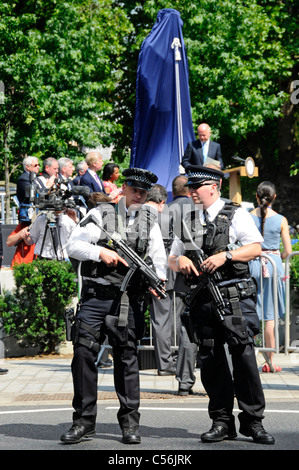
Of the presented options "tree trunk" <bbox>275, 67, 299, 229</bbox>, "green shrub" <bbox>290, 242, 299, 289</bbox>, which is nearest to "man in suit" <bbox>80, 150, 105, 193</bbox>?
"green shrub" <bbox>290, 242, 299, 289</bbox>

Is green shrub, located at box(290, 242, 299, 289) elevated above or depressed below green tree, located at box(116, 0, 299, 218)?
below

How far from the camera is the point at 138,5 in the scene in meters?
31.6

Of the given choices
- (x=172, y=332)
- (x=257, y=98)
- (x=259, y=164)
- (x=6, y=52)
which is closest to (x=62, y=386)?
(x=172, y=332)

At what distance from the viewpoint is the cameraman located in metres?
11.3

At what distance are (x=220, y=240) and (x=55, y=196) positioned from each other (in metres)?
5.24

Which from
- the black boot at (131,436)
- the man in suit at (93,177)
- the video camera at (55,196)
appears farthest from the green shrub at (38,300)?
the black boot at (131,436)

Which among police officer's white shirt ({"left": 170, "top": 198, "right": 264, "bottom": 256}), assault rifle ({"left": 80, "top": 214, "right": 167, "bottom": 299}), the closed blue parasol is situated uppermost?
the closed blue parasol

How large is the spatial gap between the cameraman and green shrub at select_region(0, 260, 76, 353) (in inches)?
14.2

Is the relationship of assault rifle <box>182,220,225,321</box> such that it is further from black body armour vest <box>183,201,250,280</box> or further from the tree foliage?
the tree foliage

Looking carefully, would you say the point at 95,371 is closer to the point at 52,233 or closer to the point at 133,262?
the point at 133,262

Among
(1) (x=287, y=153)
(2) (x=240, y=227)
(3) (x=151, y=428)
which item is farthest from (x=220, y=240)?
(1) (x=287, y=153)

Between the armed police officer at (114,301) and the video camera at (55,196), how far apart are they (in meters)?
4.53

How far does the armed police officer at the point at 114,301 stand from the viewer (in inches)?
247
